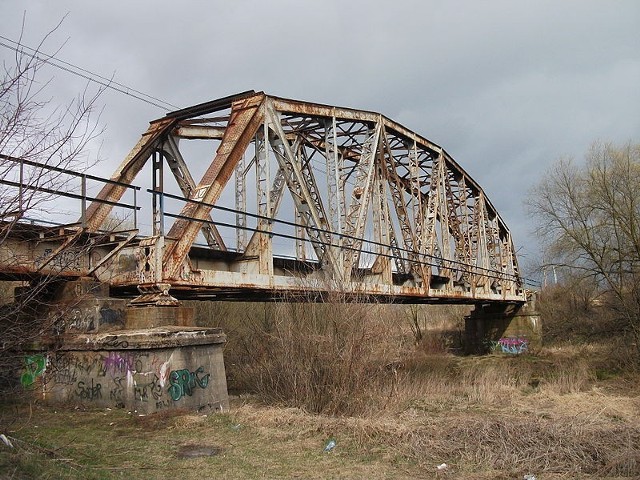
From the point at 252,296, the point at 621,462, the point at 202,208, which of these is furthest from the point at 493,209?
the point at 621,462

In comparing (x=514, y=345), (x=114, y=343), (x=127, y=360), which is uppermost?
(x=114, y=343)

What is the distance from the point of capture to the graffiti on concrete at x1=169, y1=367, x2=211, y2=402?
1183 cm

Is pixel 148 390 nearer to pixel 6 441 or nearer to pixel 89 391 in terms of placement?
pixel 89 391

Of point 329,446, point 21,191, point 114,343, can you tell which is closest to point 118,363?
point 114,343

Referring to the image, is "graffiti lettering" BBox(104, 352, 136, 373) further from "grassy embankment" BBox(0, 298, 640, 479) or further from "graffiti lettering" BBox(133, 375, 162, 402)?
"grassy embankment" BBox(0, 298, 640, 479)

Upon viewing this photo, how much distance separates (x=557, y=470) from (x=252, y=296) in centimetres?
1144

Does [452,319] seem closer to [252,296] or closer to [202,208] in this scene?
[252,296]

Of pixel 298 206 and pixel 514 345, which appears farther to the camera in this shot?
pixel 514 345

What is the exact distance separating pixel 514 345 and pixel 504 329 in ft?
5.94

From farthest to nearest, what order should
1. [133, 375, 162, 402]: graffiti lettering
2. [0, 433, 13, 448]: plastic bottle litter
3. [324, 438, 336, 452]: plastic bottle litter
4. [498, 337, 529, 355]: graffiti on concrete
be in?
[498, 337, 529, 355]: graffiti on concrete
[133, 375, 162, 402]: graffiti lettering
[324, 438, 336, 452]: plastic bottle litter
[0, 433, 13, 448]: plastic bottle litter

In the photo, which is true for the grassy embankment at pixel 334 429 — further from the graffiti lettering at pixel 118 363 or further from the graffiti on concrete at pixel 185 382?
the graffiti lettering at pixel 118 363

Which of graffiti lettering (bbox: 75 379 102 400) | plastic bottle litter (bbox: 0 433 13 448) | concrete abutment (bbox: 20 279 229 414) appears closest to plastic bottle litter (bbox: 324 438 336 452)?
concrete abutment (bbox: 20 279 229 414)

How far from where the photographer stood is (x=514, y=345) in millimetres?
44281

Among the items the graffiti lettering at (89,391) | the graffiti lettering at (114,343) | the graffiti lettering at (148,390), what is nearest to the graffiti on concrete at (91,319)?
the graffiti lettering at (114,343)
